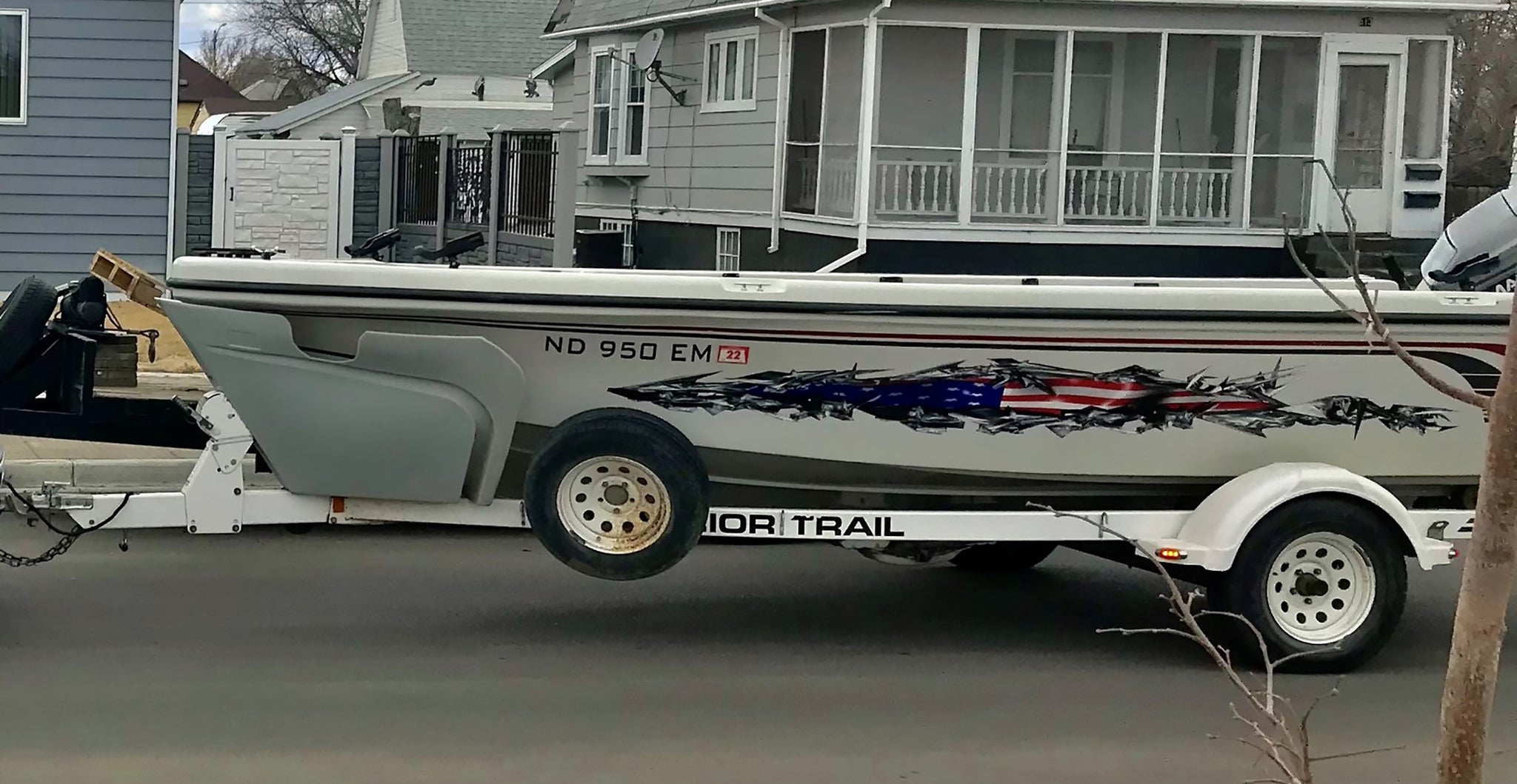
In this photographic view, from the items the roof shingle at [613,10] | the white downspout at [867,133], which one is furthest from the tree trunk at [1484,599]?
the roof shingle at [613,10]

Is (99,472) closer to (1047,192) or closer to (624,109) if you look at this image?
(1047,192)

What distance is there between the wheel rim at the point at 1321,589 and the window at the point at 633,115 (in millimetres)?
16665

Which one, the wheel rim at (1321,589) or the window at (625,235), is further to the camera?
the window at (625,235)

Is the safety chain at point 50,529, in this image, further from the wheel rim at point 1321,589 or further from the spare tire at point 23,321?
the wheel rim at point 1321,589

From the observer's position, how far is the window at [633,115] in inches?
919

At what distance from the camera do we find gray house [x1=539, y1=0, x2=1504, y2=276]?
60.2 ft

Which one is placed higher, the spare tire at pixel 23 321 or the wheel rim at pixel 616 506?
the spare tire at pixel 23 321

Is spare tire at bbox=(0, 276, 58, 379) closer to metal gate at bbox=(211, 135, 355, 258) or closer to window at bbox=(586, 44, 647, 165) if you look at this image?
metal gate at bbox=(211, 135, 355, 258)

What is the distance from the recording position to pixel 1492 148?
31.5 m

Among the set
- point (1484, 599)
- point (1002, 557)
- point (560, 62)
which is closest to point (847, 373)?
point (1002, 557)

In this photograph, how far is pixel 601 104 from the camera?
24344 millimetres

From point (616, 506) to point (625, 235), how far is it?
16753 millimetres

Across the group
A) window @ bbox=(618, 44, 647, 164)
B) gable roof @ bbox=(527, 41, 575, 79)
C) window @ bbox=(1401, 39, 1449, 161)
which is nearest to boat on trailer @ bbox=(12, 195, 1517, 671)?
window @ bbox=(1401, 39, 1449, 161)

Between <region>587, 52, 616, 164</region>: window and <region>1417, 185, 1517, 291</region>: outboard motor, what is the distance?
16760 mm
